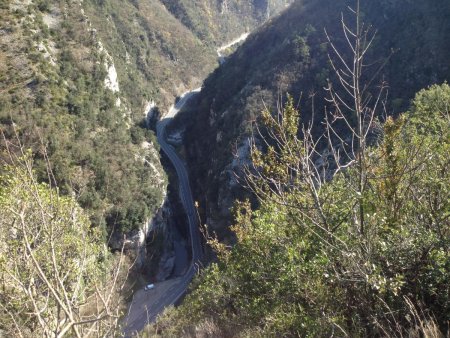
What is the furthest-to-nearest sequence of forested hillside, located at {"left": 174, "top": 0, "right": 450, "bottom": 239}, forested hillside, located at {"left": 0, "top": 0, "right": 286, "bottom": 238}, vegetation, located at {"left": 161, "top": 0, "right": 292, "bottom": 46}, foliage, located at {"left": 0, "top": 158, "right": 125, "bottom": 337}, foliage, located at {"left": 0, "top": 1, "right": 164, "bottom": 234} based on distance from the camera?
vegetation, located at {"left": 161, "top": 0, "right": 292, "bottom": 46} → forested hillside, located at {"left": 174, "top": 0, "right": 450, "bottom": 239} → forested hillside, located at {"left": 0, "top": 0, "right": 286, "bottom": 238} → foliage, located at {"left": 0, "top": 1, "right": 164, "bottom": 234} → foliage, located at {"left": 0, "top": 158, "right": 125, "bottom": 337}

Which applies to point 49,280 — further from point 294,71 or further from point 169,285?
point 294,71

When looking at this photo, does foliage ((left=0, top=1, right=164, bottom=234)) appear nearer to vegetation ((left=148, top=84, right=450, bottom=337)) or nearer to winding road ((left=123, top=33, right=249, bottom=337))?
winding road ((left=123, top=33, right=249, bottom=337))

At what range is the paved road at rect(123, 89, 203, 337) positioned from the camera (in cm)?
3881

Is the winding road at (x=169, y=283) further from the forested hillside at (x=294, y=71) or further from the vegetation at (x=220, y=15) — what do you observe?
the vegetation at (x=220, y=15)

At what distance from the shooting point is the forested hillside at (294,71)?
40.3 m

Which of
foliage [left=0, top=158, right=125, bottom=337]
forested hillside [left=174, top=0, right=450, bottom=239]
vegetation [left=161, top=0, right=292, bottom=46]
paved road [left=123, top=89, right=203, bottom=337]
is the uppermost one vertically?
vegetation [left=161, top=0, right=292, bottom=46]

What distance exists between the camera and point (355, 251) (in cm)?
575

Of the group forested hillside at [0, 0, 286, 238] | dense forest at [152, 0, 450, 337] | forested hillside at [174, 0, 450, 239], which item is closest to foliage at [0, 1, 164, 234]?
forested hillside at [0, 0, 286, 238]

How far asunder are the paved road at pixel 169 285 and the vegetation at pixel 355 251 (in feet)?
58.4

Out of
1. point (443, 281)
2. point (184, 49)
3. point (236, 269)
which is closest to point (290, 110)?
point (443, 281)

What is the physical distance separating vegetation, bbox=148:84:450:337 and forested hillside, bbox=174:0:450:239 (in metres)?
22.6

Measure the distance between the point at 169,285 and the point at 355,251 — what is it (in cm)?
4341

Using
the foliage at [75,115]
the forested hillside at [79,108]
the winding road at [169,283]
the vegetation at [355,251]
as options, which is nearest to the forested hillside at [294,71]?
the winding road at [169,283]

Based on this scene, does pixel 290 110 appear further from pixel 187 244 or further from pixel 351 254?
pixel 187 244
